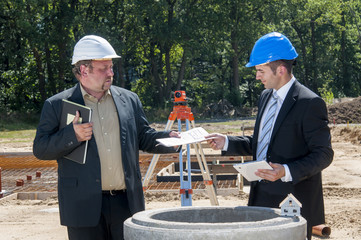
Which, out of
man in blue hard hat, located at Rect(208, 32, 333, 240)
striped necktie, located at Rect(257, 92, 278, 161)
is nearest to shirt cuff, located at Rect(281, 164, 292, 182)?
man in blue hard hat, located at Rect(208, 32, 333, 240)

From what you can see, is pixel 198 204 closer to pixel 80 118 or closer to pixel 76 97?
pixel 76 97

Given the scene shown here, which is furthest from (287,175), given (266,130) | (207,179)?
(207,179)

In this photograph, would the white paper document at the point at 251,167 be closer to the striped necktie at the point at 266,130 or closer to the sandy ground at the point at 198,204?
the striped necktie at the point at 266,130

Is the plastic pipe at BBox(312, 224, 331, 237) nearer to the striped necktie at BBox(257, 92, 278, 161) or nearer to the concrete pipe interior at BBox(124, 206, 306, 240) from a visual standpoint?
the striped necktie at BBox(257, 92, 278, 161)

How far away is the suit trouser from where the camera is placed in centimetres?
337

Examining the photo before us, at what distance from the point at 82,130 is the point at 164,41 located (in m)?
31.2

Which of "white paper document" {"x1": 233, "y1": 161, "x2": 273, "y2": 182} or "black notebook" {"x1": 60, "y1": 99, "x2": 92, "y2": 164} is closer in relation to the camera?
"white paper document" {"x1": 233, "y1": 161, "x2": 273, "y2": 182}

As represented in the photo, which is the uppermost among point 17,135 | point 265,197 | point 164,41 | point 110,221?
point 164,41

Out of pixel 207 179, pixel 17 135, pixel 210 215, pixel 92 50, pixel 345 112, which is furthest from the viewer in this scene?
pixel 345 112

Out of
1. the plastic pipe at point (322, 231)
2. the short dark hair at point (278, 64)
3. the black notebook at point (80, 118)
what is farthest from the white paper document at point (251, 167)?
the plastic pipe at point (322, 231)

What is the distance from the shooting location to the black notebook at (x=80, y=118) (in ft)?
10.8

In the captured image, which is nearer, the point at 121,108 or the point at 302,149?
the point at 302,149

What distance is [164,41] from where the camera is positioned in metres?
34.1

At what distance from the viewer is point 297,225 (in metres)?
2.36
